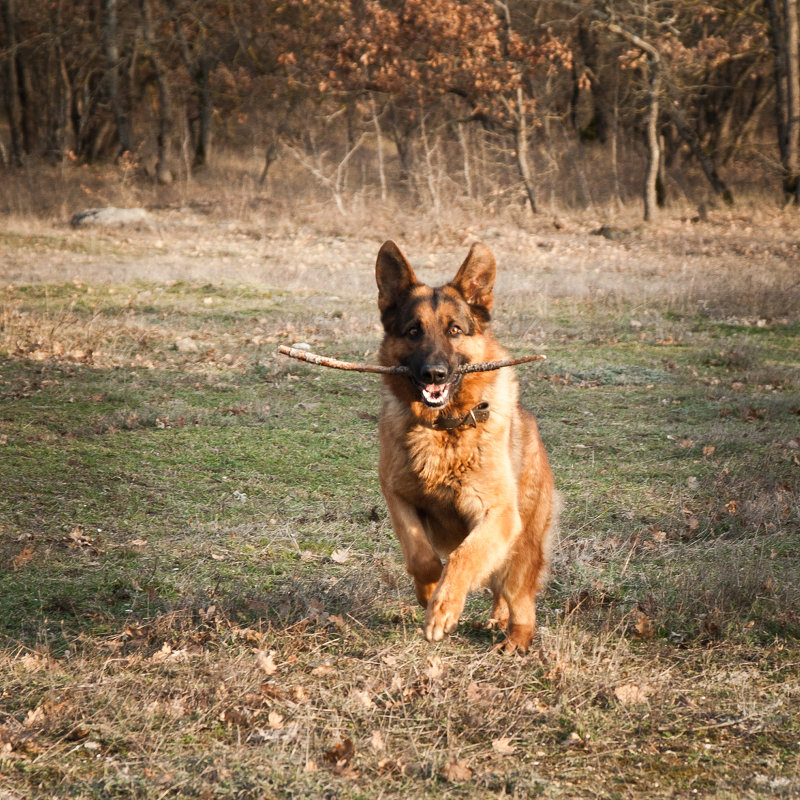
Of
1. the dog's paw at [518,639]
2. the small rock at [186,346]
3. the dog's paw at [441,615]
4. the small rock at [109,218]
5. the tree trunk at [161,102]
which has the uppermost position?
the tree trunk at [161,102]

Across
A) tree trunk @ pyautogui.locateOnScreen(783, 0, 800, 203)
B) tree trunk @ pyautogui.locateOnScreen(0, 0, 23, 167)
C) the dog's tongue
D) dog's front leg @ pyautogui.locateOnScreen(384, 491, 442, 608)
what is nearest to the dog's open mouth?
the dog's tongue

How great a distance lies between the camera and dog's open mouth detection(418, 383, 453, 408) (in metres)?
4.35

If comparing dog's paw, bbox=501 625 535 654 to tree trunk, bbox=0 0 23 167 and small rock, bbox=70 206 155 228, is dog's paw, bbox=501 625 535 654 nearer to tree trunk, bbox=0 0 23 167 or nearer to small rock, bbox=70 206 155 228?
small rock, bbox=70 206 155 228

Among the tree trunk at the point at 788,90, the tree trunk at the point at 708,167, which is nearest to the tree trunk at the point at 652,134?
the tree trunk at the point at 708,167

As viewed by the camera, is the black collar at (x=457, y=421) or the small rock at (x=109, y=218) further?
the small rock at (x=109, y=218)

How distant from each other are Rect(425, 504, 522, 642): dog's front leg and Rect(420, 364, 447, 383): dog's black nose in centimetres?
66

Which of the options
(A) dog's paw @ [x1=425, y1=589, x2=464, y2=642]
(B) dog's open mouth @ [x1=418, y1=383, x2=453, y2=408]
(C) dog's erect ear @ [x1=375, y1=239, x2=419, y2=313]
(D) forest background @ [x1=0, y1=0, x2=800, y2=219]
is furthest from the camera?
(D) forest background @ [x1=0, y1=0, x2=800, y2=219]

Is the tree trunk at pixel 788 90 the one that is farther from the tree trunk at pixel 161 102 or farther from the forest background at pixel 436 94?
the tree trunk at pixel 161 102

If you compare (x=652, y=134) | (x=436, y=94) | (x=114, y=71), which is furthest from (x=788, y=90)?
(x=114, y=71)

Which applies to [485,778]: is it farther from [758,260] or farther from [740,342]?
[758,260]

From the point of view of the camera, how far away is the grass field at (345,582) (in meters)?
3.52

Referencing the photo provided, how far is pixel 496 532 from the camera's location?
165 inches

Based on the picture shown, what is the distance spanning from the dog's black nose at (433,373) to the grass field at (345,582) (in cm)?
127

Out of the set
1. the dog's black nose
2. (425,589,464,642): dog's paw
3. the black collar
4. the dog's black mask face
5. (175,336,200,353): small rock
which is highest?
the dog's black mask face
